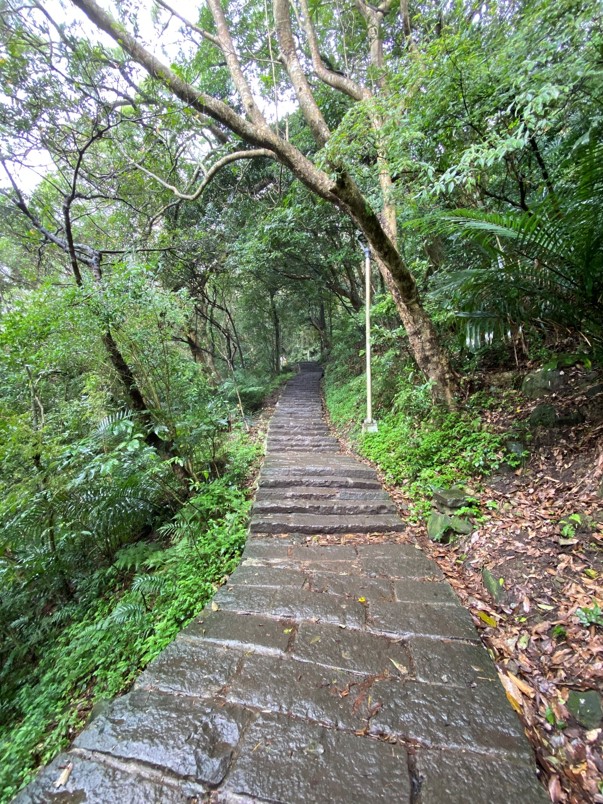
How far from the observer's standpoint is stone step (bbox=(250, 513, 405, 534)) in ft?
9.43

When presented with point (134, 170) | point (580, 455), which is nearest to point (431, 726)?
point (580, 455)

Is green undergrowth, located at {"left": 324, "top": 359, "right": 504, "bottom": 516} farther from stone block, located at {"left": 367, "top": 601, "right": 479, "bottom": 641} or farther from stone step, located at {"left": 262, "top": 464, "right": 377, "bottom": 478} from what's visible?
stone block, located at {"left": 367, "top": 601, "right": 479, "bottom": 641}

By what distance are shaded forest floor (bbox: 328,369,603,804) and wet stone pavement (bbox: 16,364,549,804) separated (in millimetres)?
148

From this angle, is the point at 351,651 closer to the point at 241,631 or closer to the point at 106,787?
the point at 241,631

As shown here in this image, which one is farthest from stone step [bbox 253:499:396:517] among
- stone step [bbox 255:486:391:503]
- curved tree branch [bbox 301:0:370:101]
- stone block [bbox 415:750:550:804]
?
curved tree branch [bbox 301:0:370:101]

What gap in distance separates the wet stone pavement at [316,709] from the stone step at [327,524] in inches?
19.8

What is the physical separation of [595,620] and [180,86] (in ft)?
19.8

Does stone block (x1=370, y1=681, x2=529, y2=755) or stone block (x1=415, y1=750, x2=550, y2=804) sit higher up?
stone block (x1=415, y1=750, x2=550, y2=804)

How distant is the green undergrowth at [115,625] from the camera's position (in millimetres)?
2002

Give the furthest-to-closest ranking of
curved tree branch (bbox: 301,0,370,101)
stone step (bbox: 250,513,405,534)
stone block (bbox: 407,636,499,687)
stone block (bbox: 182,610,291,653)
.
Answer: curved tree branch (bbox: 301,0,370,101) < stone step (bbox: 250,513,405,534) < stone block (bbox: 182,610,291,653) < stone block (bbox: 407,636,499,687)

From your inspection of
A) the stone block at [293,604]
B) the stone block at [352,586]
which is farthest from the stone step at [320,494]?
the stone block at [293,604]

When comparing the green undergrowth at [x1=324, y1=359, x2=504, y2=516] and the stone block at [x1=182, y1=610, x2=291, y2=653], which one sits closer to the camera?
the stone block at [x1=182, y1=610, x2=291, y2=653]

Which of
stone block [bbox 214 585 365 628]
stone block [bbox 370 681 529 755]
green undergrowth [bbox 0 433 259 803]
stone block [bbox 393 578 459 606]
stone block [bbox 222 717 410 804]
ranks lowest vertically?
green undergrowth [bbox 0 433 259 803]

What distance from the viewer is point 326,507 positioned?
3.15 m
